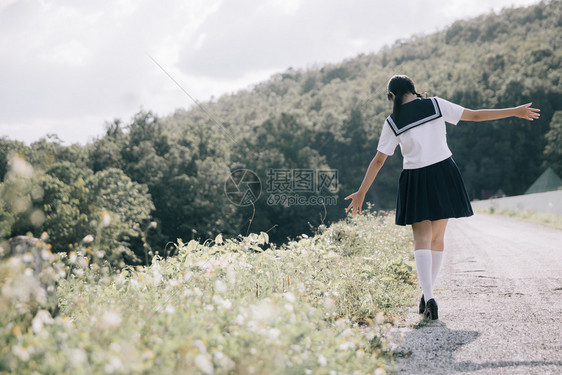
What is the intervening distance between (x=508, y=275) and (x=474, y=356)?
2896mm

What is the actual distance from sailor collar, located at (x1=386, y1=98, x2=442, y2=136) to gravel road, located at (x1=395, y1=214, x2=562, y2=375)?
148cm

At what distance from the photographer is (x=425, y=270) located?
3625mm

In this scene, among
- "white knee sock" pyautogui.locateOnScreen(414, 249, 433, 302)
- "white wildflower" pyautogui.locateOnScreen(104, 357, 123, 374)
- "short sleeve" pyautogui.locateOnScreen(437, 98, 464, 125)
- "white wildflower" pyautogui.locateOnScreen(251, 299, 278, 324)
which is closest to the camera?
"white wildflower" pyautogui.locateOnScreen(104, 357, 123, 374)

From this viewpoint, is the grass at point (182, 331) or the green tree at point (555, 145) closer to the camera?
the grass at point (182, 331)

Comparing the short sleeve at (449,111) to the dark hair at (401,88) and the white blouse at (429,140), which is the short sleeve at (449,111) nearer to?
the white blouse at (429,140)

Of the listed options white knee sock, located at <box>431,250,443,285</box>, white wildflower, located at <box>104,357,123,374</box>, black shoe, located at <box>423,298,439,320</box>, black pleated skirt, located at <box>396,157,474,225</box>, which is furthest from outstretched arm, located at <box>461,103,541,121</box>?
white wildflower, located at <box>104,357,123,374</box>

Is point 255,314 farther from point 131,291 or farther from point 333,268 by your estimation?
point 333,268

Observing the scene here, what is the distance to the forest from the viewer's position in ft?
110

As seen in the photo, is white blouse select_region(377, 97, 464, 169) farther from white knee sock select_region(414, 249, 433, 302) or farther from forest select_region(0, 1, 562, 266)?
forest select_region(0, 1, 562, 266)

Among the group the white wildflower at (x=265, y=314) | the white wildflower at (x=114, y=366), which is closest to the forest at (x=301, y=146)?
the white wildflower at (x=265, y=314)

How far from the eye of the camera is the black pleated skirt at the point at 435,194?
144 inches

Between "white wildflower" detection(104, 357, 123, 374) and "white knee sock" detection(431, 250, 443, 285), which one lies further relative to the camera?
"white knee sock" detection(431, 250, 443, 285)

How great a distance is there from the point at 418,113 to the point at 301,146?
4621 centimetres

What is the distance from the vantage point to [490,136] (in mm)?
59406
